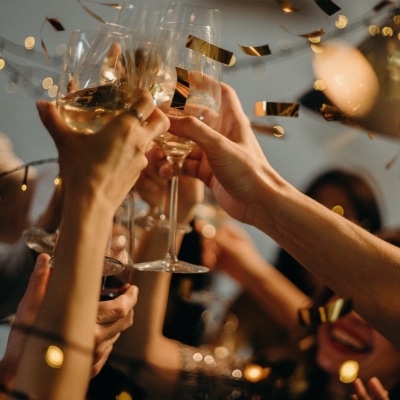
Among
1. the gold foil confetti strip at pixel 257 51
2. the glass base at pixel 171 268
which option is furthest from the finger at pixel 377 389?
the gold foil confetti strip at pixel 257 51

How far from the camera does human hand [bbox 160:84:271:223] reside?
890 millimetres

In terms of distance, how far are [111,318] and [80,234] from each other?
144mm

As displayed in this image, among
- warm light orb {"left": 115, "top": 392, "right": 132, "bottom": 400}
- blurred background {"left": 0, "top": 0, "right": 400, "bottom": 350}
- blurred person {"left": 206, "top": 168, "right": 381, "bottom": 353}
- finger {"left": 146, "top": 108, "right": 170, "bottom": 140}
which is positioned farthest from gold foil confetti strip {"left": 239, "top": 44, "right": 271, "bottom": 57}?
warm light orb {"left": 115, "top": 392, "right": 132, "bottom": 400}

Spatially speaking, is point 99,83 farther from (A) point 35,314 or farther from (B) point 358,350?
(B) point 358,350

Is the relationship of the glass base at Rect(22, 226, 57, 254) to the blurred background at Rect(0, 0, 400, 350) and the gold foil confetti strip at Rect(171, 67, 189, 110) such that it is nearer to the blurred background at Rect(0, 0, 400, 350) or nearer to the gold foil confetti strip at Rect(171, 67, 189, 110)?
the blurred background at Rect(0, 0, 400, 350)

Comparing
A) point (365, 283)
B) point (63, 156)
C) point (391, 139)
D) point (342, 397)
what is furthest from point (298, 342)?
point (63, 156)

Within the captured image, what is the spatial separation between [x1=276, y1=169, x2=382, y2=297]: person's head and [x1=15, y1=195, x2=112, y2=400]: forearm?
62 cm

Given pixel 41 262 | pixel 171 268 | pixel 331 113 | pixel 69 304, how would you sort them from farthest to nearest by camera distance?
pixel 331 113
pixel 171 268
pixel 41 262
pixel 69 304

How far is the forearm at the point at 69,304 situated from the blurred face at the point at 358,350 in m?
0.60

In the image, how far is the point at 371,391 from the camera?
116cm

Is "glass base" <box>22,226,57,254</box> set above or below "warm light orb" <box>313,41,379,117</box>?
below

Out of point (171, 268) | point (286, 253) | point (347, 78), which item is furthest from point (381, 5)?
point (171, 268)

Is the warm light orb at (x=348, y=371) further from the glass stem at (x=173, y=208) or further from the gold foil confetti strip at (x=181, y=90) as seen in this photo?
the gold foil confetti strip at (x=181, y=90)

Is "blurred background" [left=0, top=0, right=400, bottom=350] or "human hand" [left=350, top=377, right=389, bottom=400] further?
"human hand" [left=350, top=377, right=389, bottom=400]
